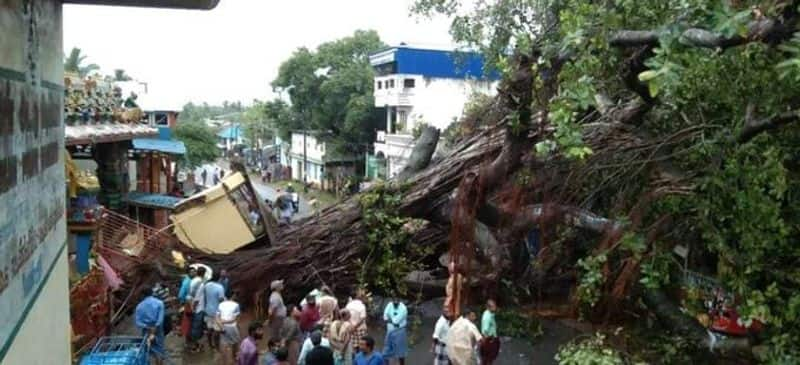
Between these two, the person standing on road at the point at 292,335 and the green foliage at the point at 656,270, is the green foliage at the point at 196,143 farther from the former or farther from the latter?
the green foliage at the point at 656,270

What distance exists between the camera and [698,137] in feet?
20.3

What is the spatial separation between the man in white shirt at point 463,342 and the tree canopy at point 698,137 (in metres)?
1.51

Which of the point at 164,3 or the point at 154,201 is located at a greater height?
the point at 164,3

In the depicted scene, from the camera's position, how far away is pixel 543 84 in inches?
254

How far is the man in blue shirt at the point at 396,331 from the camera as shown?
789 centimetres

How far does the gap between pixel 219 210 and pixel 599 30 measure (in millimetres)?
9504

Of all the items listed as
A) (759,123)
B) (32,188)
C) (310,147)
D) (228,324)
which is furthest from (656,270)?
(310,147)

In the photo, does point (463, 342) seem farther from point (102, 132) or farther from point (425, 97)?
point (425, 97)

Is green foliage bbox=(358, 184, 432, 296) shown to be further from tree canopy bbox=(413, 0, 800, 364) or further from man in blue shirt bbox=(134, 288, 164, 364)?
tree canopy bbox=(413, 0, 800, 364)

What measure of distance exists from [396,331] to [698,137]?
13.0 ft

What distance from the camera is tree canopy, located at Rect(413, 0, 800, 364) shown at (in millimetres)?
3889

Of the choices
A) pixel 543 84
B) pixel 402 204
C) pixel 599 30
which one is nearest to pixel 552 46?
pixel 599 30

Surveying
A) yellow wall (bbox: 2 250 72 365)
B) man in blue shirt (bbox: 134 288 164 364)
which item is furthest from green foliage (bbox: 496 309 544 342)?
yellow wall (bbox: 2 250 72 365)

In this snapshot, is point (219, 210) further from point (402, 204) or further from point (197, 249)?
point (402, 204)
